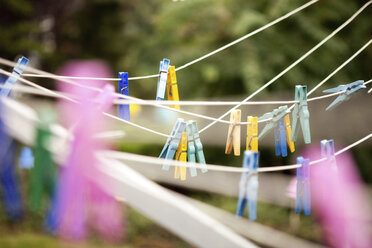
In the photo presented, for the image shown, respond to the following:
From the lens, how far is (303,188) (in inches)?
41.2

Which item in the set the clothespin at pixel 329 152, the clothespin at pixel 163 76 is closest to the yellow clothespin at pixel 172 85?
the clothespin at pixel 163 76

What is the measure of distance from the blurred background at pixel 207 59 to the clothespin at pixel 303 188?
126cm

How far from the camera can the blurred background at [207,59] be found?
92.6 inches

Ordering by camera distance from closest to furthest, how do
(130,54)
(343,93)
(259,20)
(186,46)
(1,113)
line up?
(343,93)
(1,113)
(259,20)
(186,46)
(130,54)

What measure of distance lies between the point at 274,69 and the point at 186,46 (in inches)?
23.4

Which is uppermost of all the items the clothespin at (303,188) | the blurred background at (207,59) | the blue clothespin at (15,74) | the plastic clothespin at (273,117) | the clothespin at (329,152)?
the blurred background at (207,59)

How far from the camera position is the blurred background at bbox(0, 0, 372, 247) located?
235 cm

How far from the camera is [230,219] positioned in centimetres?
312

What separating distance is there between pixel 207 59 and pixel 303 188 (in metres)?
1.56

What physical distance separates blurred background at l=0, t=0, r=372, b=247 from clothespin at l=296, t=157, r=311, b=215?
1.26 meters

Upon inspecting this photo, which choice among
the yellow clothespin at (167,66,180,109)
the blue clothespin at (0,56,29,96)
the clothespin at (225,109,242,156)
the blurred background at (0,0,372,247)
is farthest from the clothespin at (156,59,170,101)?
the blurred background at (0,0,372,247)

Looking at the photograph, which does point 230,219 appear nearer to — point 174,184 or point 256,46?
point 174,184

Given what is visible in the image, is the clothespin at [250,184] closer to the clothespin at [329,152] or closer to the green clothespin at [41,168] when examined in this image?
the clothespin at [329,152]

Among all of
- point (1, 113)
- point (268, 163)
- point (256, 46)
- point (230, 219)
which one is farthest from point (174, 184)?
point (1, 113)
